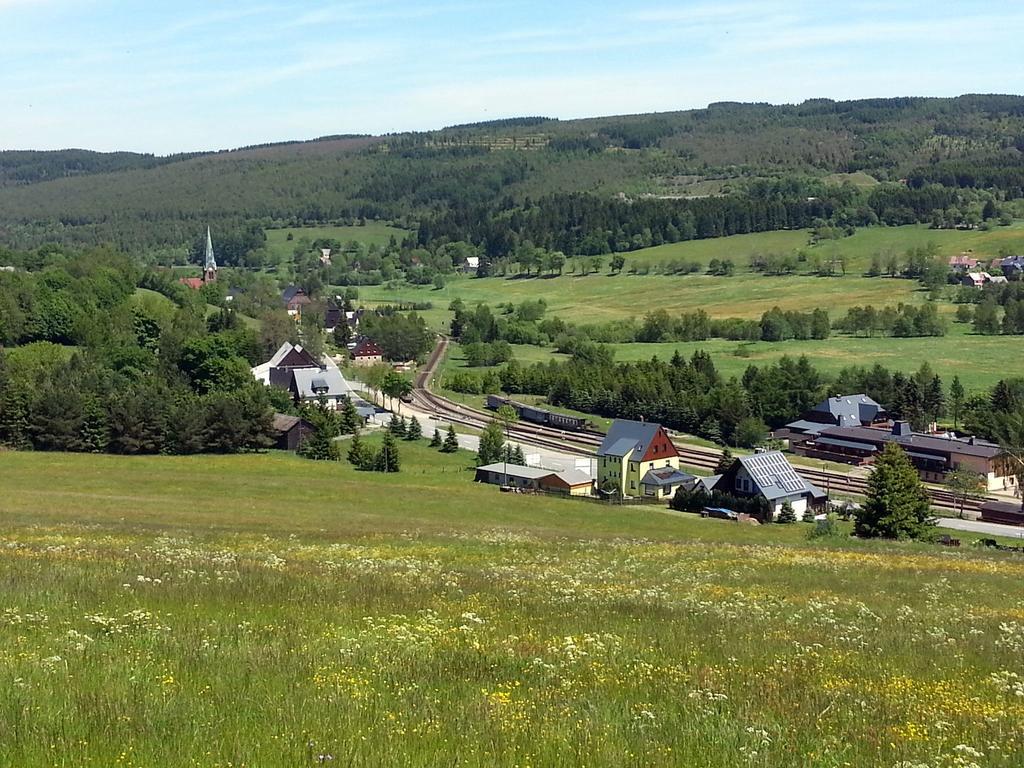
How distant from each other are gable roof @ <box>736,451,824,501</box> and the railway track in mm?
4604

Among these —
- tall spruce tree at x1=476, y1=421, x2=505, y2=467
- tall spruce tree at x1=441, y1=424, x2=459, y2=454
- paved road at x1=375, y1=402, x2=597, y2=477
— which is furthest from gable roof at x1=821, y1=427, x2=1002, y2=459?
tall spruce tree at x1=441, y1=424, x2=459, y2=454

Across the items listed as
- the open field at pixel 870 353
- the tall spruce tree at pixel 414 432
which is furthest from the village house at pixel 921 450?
the tall spruce tree at pixel 414 432

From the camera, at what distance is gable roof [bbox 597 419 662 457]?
3241 inches

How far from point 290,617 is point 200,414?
216ft

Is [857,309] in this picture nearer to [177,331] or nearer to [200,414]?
[177,331]

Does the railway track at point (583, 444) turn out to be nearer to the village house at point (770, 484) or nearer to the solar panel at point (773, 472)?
the village house at point (770, 484)

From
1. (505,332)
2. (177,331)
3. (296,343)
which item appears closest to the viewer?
(177,331)

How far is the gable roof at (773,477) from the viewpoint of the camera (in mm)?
72812

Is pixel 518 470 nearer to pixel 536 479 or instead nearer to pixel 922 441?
pixel 536 479

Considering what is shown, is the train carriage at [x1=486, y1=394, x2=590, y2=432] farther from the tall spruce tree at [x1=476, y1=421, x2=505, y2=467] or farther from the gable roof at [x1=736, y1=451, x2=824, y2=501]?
the gable roof at [x1=736, y1=451, x2=824, y2=501]

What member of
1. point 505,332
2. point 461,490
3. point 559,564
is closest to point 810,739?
point 559,564

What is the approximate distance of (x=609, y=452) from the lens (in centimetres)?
8375

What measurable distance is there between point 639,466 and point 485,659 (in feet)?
231

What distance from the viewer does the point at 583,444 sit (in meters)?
103
